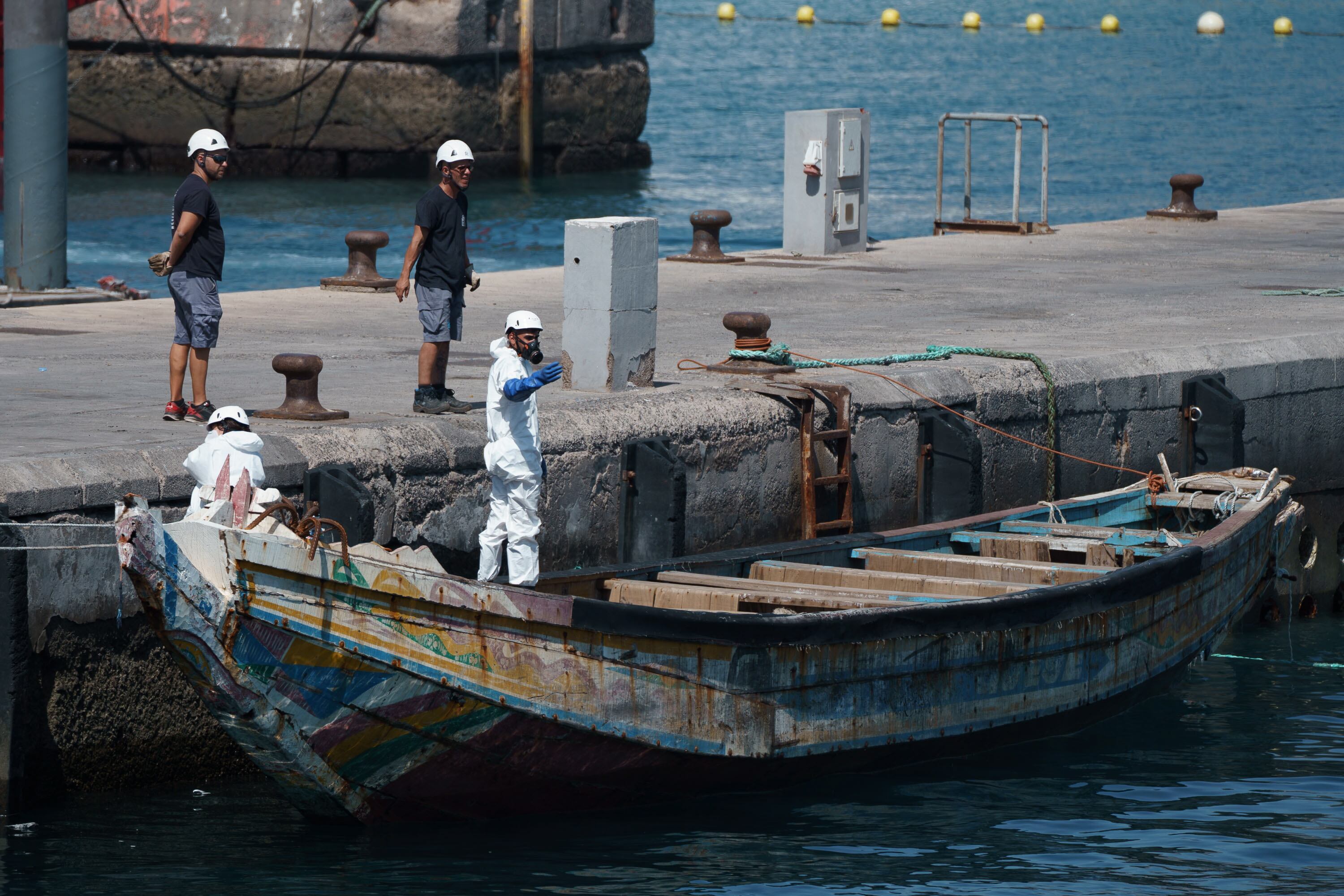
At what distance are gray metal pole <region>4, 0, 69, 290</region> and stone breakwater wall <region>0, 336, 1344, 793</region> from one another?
20.5 ft

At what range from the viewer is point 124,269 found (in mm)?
28016

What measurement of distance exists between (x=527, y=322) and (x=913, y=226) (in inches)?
975

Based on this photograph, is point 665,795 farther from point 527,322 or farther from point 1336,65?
point 1336,65

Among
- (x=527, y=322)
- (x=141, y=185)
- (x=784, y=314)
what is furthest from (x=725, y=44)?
(x=527, y=322)

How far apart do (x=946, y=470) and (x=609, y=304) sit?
233cm

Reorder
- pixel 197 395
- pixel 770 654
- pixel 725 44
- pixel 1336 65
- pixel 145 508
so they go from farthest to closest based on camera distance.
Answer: pixel 725 44, pixel 1336 65, pixel 197 395, pixel 770 654, pixel 145 508

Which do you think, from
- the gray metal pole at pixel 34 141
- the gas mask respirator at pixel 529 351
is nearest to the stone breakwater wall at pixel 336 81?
the gray metal pole at pixel 34 141

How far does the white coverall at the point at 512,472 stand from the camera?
9367 mm

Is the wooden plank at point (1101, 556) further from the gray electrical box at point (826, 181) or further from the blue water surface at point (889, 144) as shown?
the blue water surface at point (889, 144)

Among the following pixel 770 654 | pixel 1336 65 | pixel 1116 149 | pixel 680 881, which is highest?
pixel 1336 65

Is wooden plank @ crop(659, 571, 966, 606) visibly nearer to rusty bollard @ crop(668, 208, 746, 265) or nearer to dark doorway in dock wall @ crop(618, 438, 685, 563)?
dark doorway in dock wall @ crop(618, 438, 685, 563)

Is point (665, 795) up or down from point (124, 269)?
down

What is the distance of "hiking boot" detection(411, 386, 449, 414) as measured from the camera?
11.1 metres

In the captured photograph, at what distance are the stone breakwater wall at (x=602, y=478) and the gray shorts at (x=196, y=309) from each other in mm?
1197
